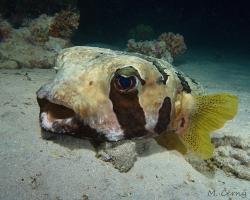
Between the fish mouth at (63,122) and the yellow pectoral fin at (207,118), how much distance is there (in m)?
0.97

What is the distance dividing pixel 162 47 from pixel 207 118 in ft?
23.1

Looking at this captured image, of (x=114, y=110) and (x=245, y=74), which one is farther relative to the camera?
(x=245, y=74)

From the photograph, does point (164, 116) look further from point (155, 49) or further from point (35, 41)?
point (155, 49)

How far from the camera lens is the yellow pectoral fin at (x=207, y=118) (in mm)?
3082

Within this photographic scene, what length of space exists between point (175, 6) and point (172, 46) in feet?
45.3

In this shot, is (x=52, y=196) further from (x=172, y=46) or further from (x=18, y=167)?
(x=172, y=46)

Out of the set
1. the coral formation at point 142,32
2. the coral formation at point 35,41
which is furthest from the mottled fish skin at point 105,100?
the coral formation at point 142,32

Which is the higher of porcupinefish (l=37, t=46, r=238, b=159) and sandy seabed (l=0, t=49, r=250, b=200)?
porcupinefish (l=37, t=46, r=238, b=159)

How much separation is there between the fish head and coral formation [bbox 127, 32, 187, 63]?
7059 mm

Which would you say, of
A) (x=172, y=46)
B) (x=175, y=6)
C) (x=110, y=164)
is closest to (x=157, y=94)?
(x=110, y=164)

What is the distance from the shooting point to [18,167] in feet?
9.07

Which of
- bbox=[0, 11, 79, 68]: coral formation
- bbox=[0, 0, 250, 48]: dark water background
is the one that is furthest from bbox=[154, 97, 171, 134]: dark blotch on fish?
bbox=[0, 0, 250, 48]: dark water background

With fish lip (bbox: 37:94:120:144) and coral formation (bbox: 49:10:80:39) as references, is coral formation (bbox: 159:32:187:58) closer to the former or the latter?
coral formation (bbox: 49:10:80:39)

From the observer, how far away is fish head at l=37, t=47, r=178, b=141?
106 inches
